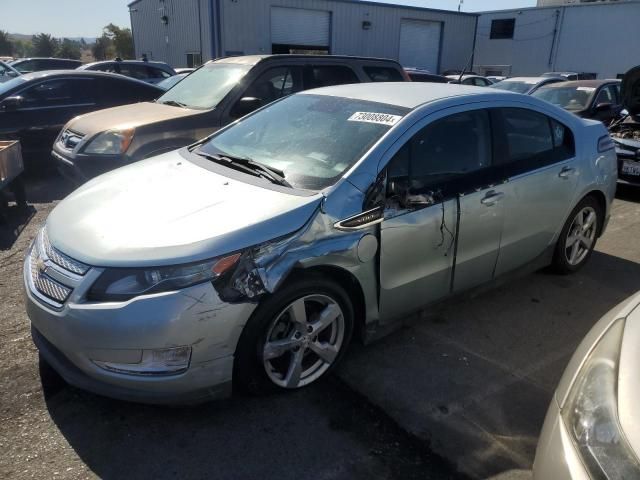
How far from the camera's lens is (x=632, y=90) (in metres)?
6.50

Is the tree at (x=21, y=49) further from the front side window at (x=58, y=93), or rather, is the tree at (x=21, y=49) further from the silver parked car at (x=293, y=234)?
the silver parked car at (x=293, y=234)

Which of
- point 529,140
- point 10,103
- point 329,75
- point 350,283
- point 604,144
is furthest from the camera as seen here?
point 10,103

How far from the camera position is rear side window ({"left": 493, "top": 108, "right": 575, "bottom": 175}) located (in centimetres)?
355

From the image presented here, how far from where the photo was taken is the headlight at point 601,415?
1.47 meters

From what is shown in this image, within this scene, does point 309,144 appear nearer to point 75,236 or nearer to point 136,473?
point 75,236

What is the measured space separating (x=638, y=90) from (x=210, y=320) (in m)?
6.55

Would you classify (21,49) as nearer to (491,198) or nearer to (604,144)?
(604,144)

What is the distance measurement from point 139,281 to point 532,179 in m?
2.76

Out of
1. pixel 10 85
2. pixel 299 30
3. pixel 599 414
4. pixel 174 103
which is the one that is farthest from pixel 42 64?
pixel 599 414

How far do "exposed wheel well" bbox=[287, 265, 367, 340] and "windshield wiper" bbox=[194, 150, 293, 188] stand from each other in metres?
0.51

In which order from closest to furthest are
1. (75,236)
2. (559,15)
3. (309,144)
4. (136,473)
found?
(136,473) → (75,236) → (309,144) → (559,15)

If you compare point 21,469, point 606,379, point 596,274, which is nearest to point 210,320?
point 21,469

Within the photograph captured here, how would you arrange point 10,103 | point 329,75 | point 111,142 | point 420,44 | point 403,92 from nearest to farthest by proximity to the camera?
1. point 403,92
2. point 111,142
3. point 329,75
4. point 10,103
5. point 420,44

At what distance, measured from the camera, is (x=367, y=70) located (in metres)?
6.75
